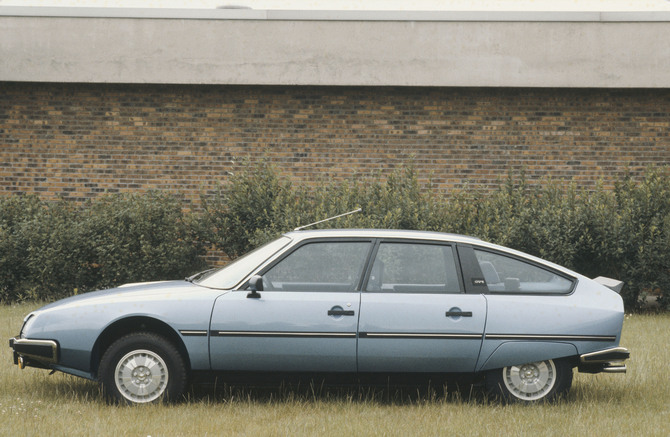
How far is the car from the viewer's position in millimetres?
5695

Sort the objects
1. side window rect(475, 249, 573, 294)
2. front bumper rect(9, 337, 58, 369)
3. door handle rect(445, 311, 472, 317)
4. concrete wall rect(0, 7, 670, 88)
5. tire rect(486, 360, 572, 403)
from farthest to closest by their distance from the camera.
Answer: concrete wall rect(0, 7, 670, 88) < side window rect(475, 249, 573, 294) < tire rect(486, 360, 572, 403) < door handle rect(445, 311, 472, 317) < front bumper rect(9, 337, 58, 369)

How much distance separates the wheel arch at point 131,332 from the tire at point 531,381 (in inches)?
94.9

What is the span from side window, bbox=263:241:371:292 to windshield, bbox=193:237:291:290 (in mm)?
145

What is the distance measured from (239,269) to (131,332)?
963 millimetres

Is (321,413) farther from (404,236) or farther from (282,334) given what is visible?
(404,236)

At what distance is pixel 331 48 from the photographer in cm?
1318

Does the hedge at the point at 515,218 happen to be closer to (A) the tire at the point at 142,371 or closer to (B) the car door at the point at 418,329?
(B) the car door at the point at 418,329

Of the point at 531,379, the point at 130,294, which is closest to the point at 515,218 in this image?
the point at 531,379

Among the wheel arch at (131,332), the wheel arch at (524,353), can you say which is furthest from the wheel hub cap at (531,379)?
the wheel arch at (131,332)

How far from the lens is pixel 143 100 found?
13.7m

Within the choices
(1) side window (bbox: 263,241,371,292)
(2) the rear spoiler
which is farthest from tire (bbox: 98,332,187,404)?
(2) the rear spoiler

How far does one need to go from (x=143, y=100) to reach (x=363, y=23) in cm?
421

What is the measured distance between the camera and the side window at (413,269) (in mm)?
5918

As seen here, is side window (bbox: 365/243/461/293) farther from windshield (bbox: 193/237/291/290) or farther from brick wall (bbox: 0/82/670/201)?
brick wall (bbox: 0/82/670/201)
